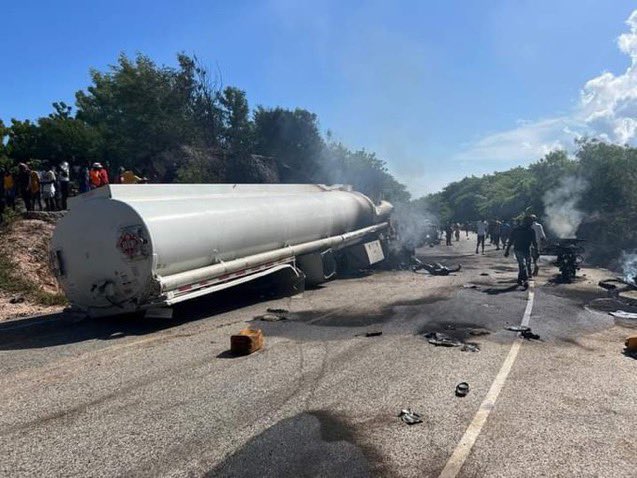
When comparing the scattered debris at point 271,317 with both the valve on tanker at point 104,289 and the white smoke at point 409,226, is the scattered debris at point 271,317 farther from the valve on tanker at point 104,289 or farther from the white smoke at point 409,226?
the white smoke at point 409,226

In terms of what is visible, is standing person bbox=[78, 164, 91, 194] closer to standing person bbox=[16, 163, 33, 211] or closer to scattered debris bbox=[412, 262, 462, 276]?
standing person bbox=[16, 163, 33, 211]

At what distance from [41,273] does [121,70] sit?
24.5 meters

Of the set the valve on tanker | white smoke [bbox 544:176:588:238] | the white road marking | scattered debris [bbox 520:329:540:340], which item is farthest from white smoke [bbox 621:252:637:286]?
the valve on tanker

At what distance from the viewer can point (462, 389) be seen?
4.98 metres

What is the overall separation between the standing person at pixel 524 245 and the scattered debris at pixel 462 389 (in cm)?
822

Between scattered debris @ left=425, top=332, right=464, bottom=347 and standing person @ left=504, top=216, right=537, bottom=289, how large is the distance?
6.11m

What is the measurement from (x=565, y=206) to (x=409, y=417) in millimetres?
28750

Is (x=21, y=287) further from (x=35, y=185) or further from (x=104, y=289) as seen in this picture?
(x=104, y=289)

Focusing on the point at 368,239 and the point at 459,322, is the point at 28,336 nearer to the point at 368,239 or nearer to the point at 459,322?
the point at 459,322

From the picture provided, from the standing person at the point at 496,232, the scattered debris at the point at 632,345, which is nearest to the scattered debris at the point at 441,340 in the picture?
the scattered debris at the point at 632,345

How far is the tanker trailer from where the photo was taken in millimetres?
7848

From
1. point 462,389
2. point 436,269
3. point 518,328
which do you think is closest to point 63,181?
point 436,269

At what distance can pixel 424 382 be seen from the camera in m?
5.25

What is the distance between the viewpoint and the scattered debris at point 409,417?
13.9 feet
